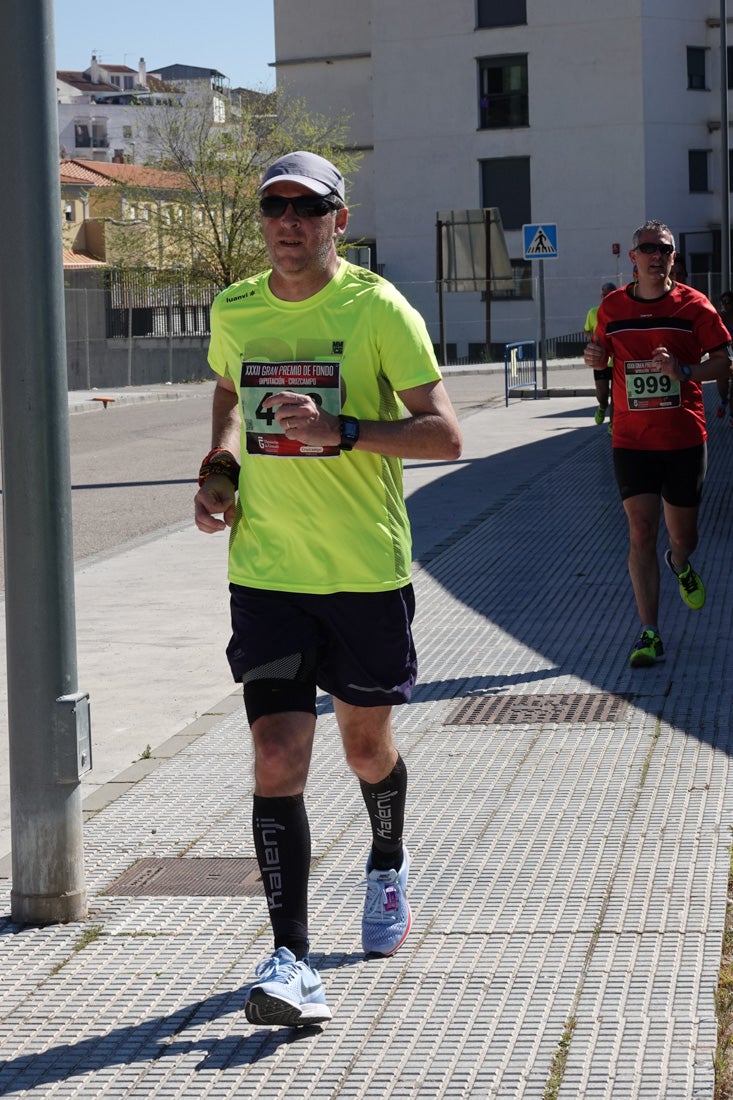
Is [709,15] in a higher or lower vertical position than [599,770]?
higher

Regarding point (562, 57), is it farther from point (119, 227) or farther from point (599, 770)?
point (599, 770)

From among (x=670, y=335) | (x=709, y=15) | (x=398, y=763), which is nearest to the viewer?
(x=398, y=763)

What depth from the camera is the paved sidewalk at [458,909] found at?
3.64 m

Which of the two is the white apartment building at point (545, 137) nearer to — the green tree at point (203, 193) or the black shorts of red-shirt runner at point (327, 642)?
the green tree at point (203, 193)

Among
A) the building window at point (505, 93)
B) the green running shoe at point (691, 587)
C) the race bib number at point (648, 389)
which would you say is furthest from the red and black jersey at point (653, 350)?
the building window at point (505, 93)

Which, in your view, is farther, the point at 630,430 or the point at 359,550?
the point at 630,430

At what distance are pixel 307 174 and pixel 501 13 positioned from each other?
2111 inches

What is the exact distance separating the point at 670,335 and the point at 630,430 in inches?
18.1

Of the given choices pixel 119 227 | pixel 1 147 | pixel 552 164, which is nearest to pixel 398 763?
pixel 1 147

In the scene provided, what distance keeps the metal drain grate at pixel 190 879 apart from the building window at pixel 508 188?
169 feet

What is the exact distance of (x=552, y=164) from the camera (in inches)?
2136

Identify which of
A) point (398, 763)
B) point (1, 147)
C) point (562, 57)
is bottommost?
point (398, 763)

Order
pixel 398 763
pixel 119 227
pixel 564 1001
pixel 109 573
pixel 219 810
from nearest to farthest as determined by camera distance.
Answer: pixel 564 1001 < pixel 398 763 < pixel 219 810 < pixel 109 573 < pixel 119 227

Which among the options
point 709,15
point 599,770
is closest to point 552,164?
point 709,15
